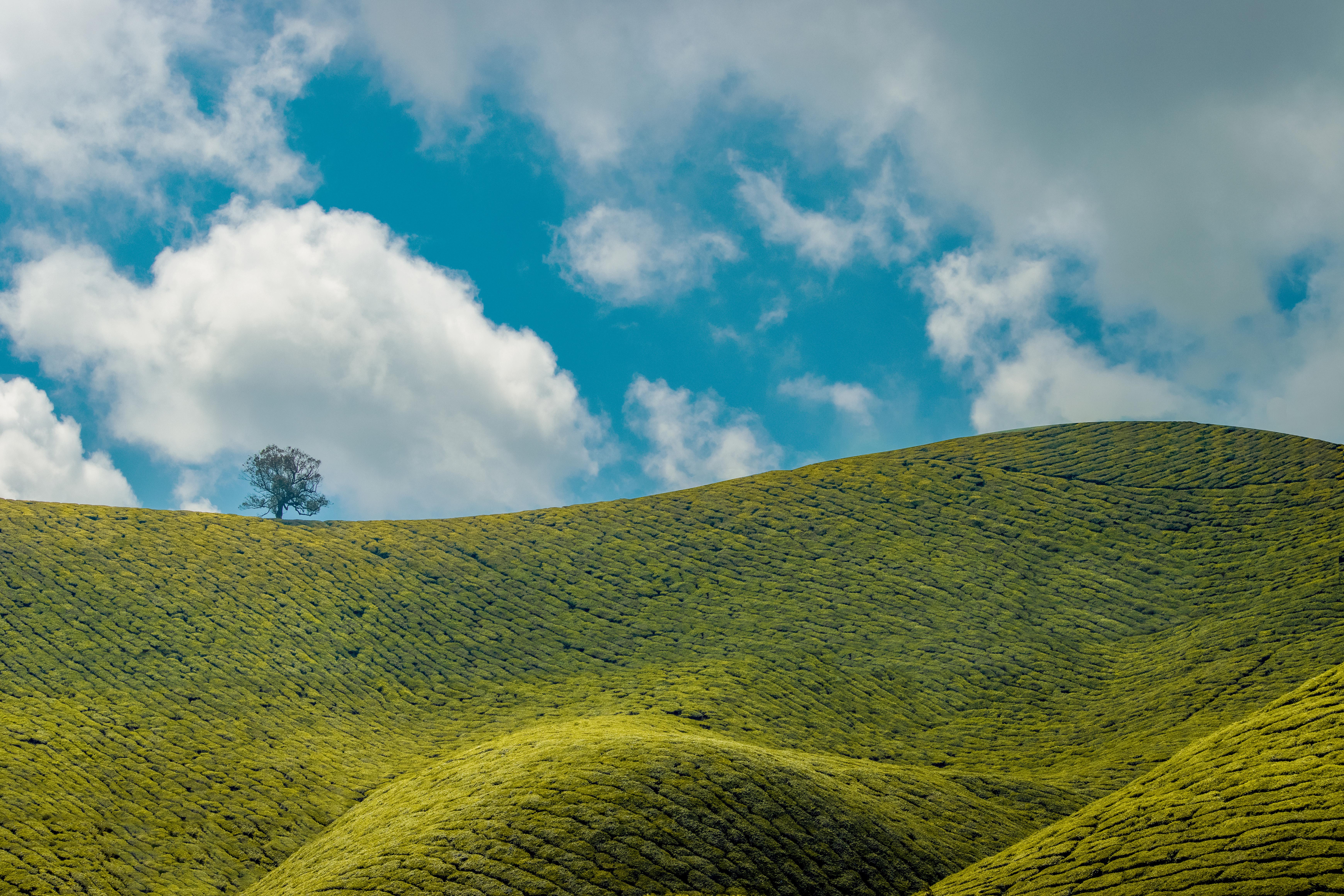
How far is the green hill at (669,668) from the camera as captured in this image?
2391 centimetres

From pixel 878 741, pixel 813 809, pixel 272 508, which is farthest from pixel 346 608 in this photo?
pixel 813 809

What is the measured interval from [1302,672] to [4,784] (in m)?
48.5

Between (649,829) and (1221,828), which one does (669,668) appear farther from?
(1221,828)

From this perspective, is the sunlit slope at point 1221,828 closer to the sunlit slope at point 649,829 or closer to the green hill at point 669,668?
the green hill at point 669,668

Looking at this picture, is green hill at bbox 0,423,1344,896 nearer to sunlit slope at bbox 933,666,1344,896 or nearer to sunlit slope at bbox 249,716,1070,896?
sunlit slope at bbox 249,716,1070,896

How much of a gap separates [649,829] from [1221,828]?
1241 centimetres

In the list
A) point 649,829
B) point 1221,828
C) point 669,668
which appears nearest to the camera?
point 1221,828

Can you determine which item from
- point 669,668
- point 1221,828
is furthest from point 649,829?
point 669,668

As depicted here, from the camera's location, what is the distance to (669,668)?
4250 centimetres

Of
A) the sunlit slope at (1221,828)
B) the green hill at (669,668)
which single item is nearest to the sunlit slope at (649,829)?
the green hill at (669,668)

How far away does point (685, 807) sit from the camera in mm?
23172

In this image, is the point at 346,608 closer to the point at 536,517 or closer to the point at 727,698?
the point at 536,517

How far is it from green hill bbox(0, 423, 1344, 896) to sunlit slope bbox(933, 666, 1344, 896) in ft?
2.95

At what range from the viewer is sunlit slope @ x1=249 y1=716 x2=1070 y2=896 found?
21016mm
